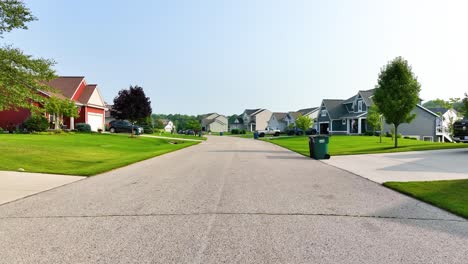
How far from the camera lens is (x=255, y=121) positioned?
370ft

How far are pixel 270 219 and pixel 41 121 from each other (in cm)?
3183

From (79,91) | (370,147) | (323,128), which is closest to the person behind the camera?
(370,147)

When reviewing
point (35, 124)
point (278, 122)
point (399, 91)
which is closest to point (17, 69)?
point (35, 124)

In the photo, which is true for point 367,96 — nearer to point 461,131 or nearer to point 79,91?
point 461,131

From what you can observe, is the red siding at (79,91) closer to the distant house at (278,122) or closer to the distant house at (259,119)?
the distant house at (278,122)

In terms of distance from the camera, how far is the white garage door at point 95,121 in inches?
1716

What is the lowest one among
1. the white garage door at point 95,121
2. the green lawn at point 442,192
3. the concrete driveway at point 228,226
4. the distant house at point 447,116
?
the concrete driveway at point 228,226

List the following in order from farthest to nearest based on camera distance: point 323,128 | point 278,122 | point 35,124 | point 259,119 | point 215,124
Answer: point 215,124 < point 259,119 < point 278,122 < point 323,128 < point 35,124

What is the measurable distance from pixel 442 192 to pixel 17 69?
48.4 ft

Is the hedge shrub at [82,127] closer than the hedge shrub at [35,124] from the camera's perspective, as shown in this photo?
No

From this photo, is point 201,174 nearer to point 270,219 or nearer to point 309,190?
point 309,190

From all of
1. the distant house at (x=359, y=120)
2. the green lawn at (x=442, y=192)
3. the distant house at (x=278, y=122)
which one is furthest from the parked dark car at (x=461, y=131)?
the distant house at (x=278, y=122)

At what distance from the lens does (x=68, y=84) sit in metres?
42.8

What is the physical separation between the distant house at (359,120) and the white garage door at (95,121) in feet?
124
